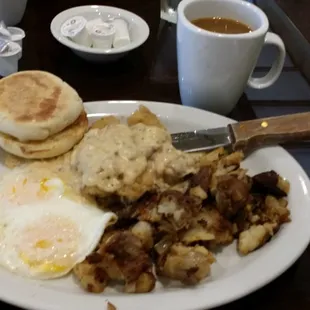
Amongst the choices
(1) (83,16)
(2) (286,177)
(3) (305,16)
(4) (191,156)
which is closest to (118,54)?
(1) (83,16)

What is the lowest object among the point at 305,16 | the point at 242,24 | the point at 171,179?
the point at 305,16

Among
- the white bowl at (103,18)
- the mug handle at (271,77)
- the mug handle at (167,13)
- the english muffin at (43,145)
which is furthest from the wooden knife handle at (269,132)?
the mug handle at (167,13)

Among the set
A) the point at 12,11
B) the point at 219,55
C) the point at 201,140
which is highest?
the point at 219,55

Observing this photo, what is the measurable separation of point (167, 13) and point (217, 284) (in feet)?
3.57

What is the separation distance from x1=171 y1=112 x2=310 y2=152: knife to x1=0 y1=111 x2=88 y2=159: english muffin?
21 cm

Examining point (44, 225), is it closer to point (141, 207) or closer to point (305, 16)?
point (141, 207)

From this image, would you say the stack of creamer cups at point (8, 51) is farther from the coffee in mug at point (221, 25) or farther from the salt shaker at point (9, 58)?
the coffee in mug at point (221, 25)

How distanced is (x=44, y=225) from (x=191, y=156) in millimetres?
308

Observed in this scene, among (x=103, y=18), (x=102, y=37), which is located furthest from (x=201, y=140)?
(x=103, y=18)

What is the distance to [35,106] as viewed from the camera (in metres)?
1.10

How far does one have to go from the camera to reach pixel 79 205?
982 mm

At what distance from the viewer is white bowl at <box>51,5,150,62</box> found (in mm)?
1402

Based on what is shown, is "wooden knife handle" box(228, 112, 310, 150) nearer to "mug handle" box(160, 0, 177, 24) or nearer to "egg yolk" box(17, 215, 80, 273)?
"egg yolk" box(17, 215, 80, 273)

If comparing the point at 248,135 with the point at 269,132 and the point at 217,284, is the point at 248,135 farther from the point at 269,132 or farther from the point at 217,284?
the point at 217,284
